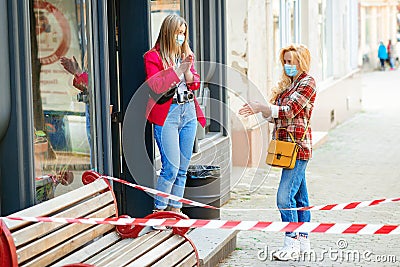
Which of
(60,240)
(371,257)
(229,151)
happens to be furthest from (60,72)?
(229,151)

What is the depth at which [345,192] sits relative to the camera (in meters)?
9.47

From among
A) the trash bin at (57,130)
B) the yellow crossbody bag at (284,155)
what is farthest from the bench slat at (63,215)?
the yellow crossbody bag at (284,155)

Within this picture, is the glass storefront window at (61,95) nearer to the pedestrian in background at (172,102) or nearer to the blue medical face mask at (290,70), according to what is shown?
the pedestrian in background at (172,102)

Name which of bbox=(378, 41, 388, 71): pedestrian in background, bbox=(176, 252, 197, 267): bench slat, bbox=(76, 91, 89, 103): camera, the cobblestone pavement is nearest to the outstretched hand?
bbox=(76, 91, 89, 103): camera

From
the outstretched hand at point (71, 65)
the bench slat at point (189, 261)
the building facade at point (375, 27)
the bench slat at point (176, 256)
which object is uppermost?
the building facade at point (375, 27)

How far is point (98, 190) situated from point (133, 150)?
1671 mm

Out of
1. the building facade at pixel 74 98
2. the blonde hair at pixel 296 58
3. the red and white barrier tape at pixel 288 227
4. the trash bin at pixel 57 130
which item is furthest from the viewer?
the blonde hair at pixel 296 58

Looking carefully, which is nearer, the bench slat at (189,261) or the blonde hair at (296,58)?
the bench slat at (189,261)

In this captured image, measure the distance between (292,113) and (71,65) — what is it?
165cm

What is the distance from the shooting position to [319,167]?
11.2m

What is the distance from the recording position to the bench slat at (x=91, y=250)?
443 cm

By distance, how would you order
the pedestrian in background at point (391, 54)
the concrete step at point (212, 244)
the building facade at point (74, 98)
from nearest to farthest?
1. the building facade at point (74, 98)
2. the concrete step at point (212, 244)
3. the pedestrian in background at point (391, 54)

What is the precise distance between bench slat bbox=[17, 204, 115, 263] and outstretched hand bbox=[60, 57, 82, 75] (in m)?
1.26

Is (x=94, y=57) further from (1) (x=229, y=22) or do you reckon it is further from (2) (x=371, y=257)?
(1) (x=229, y=22)
